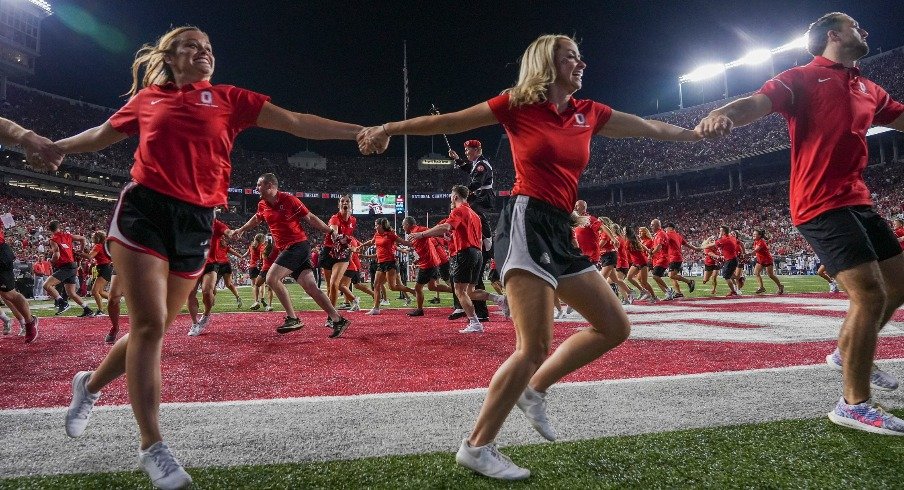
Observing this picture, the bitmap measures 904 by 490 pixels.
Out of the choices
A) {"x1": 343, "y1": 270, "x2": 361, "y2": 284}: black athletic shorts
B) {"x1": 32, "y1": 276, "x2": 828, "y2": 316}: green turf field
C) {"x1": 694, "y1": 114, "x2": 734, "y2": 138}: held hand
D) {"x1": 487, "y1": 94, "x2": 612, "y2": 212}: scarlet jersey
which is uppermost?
{"x1": 694, "y1": 114, "x2": 734, "y2": 138}: held hand

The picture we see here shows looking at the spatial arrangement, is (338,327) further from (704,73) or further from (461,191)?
(704,73)

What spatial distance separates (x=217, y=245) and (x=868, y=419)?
10.6 meters

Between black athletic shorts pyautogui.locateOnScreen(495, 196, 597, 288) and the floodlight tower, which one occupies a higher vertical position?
the floodlight tower

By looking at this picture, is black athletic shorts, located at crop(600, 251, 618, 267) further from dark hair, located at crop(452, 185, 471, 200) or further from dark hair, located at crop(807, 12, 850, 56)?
dark hair, located at crop(807, 12, 850, 56)

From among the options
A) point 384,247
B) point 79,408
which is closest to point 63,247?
point 384,247

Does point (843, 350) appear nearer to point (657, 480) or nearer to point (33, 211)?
point (657, 480)

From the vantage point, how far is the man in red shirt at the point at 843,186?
3.00 metres

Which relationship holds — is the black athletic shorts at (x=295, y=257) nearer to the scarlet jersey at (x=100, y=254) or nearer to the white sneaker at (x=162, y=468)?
the white sneaker at (x=162, y=468)

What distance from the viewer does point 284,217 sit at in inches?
307

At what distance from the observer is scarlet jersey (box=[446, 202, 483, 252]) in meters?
8.89

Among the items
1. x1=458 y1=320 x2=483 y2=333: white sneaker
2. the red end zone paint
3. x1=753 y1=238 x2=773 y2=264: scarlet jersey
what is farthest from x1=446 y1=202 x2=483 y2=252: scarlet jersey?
x1=753 y1=238 x2=773 y2=264: scarlet jersey

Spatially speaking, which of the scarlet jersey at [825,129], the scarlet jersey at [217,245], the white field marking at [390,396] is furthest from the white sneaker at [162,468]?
the scarlet jersey at [217,245]

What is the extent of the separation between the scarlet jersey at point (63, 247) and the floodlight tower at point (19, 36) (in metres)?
43.7

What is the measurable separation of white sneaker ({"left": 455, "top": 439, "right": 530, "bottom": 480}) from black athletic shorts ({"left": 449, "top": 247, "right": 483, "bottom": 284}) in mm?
6408
